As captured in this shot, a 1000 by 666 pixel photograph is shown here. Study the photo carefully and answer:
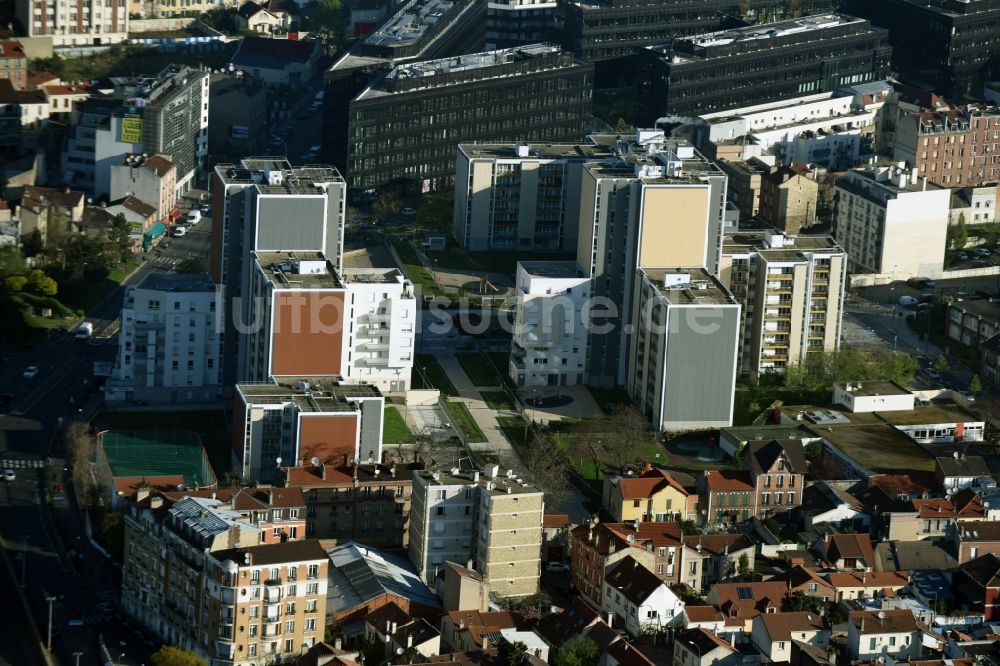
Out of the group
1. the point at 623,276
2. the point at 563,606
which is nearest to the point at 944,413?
the point at 623,276

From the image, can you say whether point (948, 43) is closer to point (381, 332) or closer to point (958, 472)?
point (381, 332)

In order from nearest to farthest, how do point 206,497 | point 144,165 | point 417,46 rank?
1. point 206,497
2. point 144,165
3. point 417,46

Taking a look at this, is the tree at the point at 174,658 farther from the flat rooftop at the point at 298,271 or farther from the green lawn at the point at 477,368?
the green lawn at the point at 477,368

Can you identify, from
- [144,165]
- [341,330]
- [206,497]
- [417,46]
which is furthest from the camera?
[417,46]

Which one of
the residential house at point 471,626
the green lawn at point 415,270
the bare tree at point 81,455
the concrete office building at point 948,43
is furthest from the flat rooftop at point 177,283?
the concrete office building at point 948,43

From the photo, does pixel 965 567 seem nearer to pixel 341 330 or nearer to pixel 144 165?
pixel 341 330

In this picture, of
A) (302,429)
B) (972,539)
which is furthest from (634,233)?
(972,539)

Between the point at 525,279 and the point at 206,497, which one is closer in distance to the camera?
the point at 206,497

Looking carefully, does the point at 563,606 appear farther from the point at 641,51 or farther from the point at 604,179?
the point at 641,51

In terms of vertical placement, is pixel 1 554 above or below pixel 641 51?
below
